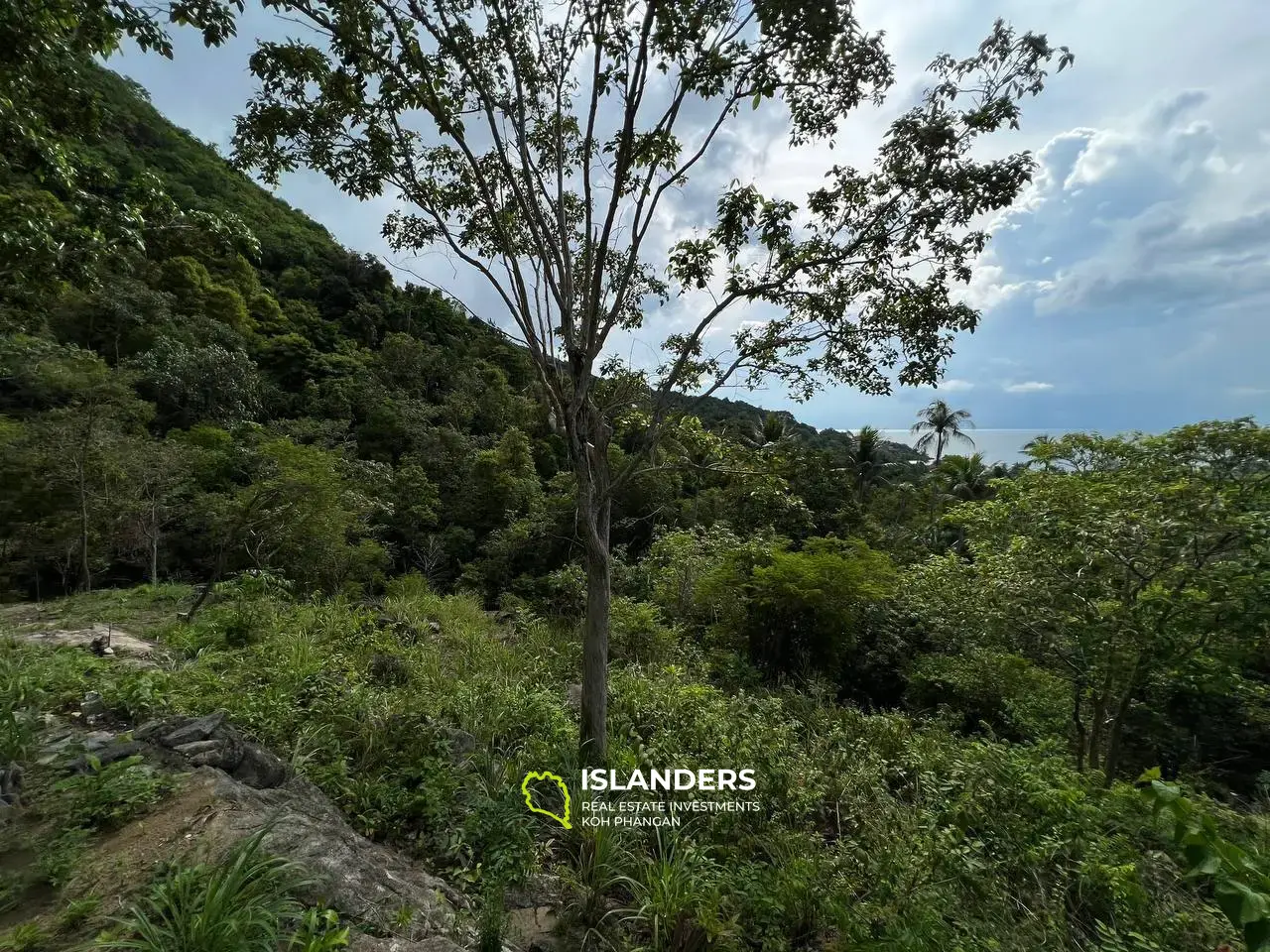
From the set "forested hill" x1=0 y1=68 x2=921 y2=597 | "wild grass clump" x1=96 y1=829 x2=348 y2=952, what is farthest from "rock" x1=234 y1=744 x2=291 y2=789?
"forested hill" x1=0 y1=68 x2=921 y2=597

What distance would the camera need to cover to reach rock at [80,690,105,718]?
12.3 feet

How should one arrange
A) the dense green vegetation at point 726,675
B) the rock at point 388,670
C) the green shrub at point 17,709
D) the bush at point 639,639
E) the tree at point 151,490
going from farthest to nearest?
the tree at point 151,490 → the bush at point 639,639 → the rock at point 388,670 → the green shrub at point 17,709 → the dense green vegetation at point 726,675

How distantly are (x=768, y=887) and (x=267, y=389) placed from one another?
2666 centimetres

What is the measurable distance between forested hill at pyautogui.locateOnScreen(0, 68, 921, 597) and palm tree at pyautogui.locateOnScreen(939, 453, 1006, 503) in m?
4.75

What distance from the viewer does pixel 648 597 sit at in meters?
→ 11.0

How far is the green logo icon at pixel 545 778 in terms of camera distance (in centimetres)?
363

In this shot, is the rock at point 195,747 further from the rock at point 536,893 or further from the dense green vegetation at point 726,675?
the rock at point 536,893

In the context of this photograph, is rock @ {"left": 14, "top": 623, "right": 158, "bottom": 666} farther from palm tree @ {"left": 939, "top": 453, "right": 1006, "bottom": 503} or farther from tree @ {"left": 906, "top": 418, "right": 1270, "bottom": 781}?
palm tree @ {"left": 939, "top": 453, "right": 1006, "bottom": 503}

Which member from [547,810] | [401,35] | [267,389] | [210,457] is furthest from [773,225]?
[267,389]

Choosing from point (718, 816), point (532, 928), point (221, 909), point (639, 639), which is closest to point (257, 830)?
point (221, 909)

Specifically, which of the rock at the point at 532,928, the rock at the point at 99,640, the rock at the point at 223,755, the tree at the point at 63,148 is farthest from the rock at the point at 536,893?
the tree at the point at 63,148

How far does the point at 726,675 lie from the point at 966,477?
72.0 ft

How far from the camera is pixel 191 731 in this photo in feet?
11.0

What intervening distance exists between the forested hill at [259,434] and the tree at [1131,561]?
2.34m
